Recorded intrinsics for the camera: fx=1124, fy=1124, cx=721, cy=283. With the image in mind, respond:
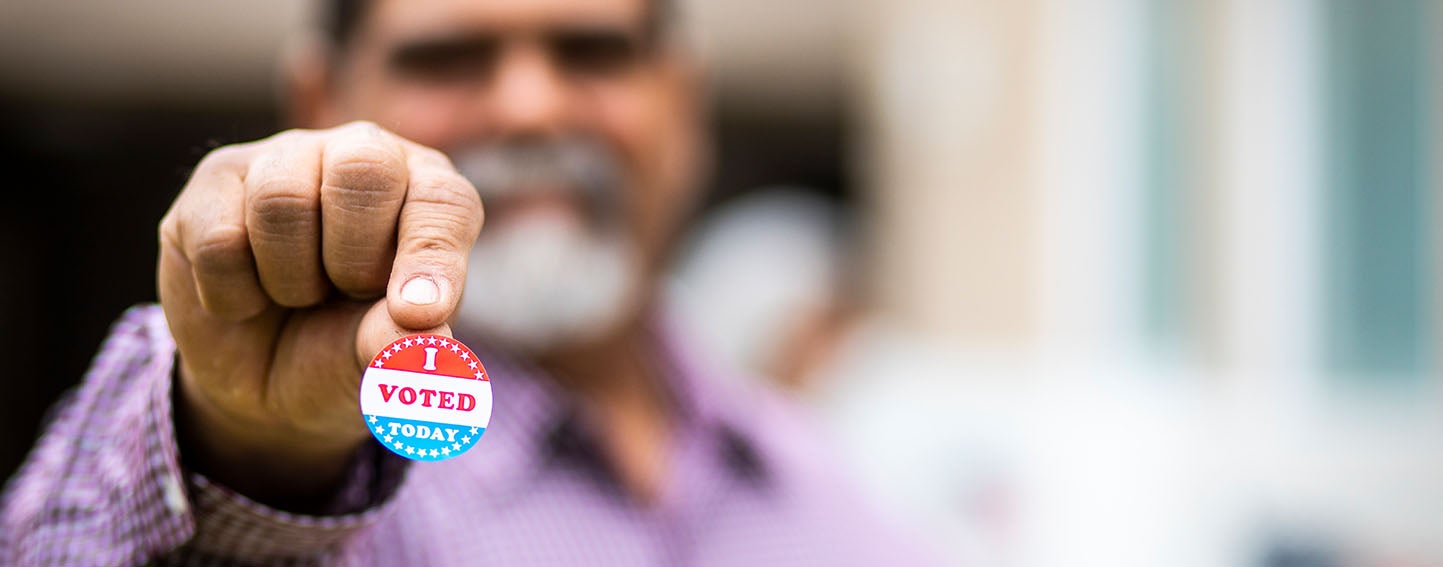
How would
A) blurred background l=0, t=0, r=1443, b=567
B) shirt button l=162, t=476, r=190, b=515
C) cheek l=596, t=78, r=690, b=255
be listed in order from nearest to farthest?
shirt button l=162, t=476, r=190, b=515 < cheek l=596, t=78, r=690, b=255 < blurred background l=0, t=0, r=1443, b=567

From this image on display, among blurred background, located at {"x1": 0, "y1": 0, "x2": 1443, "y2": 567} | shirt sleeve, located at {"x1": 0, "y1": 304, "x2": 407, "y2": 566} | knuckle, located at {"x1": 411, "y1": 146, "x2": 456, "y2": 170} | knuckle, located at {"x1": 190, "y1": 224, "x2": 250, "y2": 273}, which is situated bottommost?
blurred background, located at {"x1": 0, "y1": 0, "x2": 1443, "y2": 567}

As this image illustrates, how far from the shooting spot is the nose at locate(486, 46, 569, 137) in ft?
5.24

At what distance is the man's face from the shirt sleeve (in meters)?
0.58

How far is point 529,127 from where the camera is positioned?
1599mm

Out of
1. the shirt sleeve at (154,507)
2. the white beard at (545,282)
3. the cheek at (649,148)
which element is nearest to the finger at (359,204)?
the shirt sleeve at (154,507)

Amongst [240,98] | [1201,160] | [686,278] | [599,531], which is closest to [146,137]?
[240,98]

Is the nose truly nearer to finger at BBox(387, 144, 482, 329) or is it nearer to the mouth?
the mouth

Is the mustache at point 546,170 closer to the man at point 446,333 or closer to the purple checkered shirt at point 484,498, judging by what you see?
the man at point 446,333

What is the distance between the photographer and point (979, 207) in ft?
17.9

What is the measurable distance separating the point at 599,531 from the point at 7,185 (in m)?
6.83

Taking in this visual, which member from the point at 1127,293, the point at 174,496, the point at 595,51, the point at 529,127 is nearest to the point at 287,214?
the point at 174,496

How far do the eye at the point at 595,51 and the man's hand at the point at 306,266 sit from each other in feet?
3.28

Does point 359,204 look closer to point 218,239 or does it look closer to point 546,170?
point 218,239

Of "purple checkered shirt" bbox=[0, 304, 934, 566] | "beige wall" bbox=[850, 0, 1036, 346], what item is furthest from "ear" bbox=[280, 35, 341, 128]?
"beige wall" bbox=[850, 0, 1036, 346]
